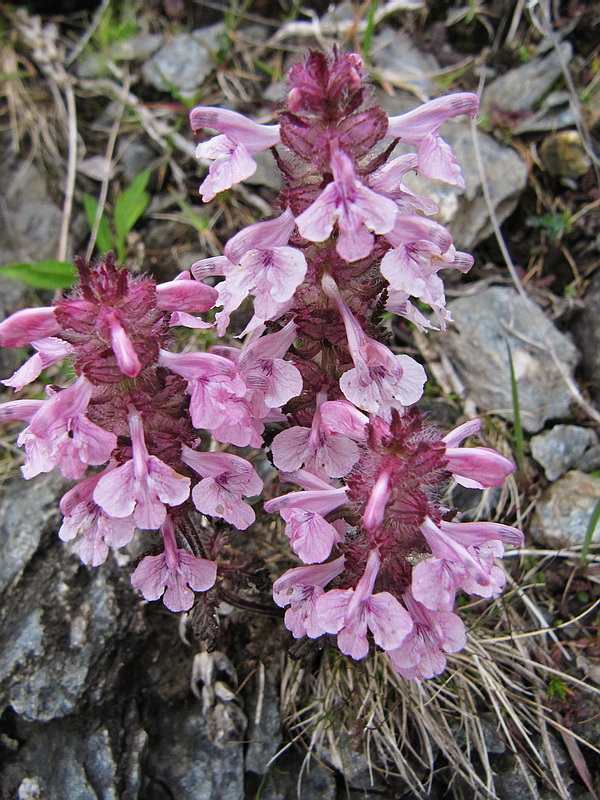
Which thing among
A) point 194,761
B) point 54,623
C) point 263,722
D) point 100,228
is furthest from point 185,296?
point 100,228

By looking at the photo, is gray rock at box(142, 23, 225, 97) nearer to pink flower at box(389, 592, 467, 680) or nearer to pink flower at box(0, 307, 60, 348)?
pink flower at box(0, 307, 60, 348)

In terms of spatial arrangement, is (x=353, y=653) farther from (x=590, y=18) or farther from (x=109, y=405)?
(x=590, y=18)

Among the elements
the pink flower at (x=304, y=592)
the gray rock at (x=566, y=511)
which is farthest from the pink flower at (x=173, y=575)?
the gray rock at (x=566, y=511)

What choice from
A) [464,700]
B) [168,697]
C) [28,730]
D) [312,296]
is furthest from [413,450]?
[28,730]

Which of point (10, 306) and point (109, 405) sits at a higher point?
point (109, 405)

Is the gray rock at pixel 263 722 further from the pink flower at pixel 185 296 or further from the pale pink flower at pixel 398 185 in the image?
the pale pink flower at pixel 398 185

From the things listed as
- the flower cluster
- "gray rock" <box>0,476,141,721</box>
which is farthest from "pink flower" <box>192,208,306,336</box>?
"gray rock" <box>0,476,141,721</box>
